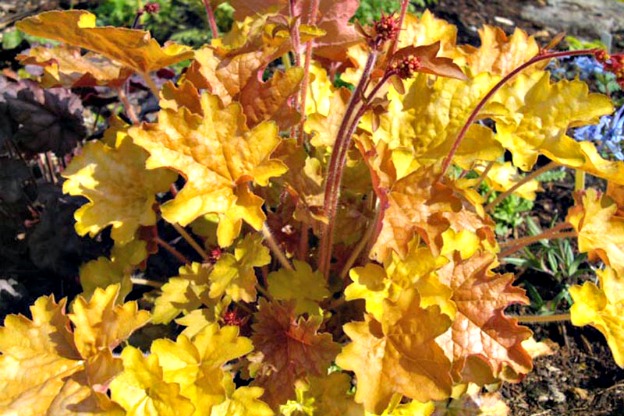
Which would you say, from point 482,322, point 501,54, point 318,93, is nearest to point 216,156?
point 318,93

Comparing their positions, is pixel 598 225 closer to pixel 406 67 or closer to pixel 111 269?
pixel 406 67

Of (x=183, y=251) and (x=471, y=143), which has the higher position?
(x=471, y=143)

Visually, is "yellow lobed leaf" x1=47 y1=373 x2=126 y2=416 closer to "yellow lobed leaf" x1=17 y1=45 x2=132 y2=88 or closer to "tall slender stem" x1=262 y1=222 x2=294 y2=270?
"tall slender stem" x1=262 y1=222 x2=294 y2=270

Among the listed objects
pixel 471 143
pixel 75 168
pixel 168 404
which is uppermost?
pixel 471 143

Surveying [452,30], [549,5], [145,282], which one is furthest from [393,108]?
[549,5]

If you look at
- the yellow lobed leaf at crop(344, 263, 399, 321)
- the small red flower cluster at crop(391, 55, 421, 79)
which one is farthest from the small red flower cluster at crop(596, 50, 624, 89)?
the yellow lobed leaf at crop(344, 263, 399, 321)

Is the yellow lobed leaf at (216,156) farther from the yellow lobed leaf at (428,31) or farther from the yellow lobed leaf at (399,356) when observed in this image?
the yellow lobed leaf at (428,31)

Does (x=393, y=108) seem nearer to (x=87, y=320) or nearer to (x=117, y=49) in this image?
(x=117, y=49)
